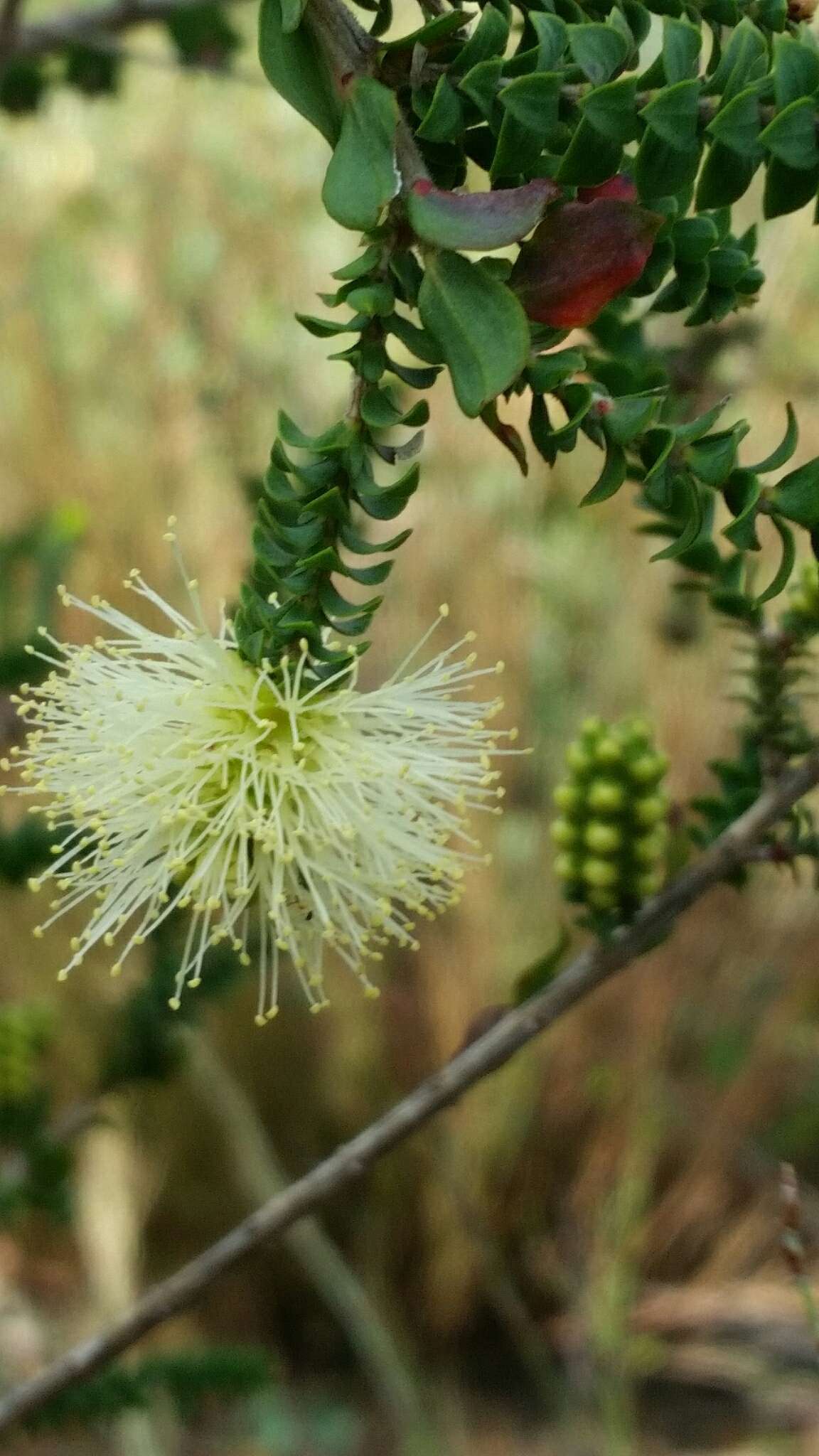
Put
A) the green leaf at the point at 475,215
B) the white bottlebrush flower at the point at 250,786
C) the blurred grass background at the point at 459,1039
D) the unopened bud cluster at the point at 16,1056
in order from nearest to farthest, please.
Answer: the green leaf at the point at 475,215 → the white bottlebrush flower at the point at 250,786 → the unopened bud cluster at the point at 16,1056 → the blurred grass background at the point at 459,1039

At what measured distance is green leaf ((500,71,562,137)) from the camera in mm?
257

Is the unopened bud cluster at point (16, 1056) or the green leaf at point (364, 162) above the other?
the green leaf at point (364, 162)

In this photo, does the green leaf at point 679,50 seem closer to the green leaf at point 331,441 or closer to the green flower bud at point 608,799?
the green leaf at point 331,441

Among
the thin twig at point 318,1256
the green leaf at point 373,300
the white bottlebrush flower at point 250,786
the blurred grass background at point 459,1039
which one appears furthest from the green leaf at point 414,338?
the blurred grass background at point 459,1039

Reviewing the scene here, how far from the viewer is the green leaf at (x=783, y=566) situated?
29cm

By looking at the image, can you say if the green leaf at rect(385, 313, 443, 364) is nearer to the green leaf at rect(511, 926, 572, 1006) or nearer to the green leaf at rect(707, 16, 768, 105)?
the green leaf at rect(707, 16, 768, 105)

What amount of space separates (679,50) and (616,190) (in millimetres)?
35

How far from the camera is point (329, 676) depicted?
357 millimetres

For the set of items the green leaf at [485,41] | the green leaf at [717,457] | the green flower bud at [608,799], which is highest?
the green leaf at [485,41]

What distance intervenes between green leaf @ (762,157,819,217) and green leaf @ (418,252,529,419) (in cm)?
7

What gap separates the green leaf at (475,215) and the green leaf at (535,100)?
0.01 metres

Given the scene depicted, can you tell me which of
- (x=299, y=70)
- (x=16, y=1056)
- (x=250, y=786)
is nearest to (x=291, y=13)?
(x=299, y=70)

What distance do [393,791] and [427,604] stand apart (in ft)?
3.74

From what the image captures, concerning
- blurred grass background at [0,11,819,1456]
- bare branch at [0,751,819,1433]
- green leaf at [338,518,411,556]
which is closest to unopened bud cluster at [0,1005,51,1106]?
bare branch at [0,751,819,1433]
